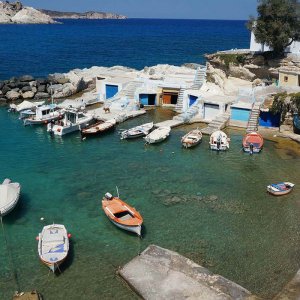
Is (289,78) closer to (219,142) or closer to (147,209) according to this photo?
(219,142)

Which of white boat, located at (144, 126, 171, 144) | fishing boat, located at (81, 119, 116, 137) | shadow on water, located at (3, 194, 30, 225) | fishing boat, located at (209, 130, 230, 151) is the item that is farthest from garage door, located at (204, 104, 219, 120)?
shadow on water, located at (3, 194, 30, 225)

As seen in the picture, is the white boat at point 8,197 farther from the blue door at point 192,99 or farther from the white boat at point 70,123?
the blue door at point 192,99

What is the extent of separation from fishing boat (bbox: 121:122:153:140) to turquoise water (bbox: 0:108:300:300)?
1006 millimetres

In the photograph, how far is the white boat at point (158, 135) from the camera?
1667 inches

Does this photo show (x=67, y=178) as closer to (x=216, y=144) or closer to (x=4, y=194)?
(x=4, y=194)

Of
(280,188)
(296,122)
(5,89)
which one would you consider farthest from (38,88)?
(280,188)

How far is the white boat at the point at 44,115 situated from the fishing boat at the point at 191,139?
16976 millimetres

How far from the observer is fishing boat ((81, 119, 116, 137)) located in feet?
146

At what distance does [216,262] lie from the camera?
2377 centimetres

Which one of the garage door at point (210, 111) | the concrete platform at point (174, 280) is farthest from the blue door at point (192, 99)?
the concrete platform at point (174, 280)

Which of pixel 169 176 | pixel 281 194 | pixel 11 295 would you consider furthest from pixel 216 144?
pixel 11 295

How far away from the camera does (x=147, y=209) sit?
97.0 feet

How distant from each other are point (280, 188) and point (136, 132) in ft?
59.3

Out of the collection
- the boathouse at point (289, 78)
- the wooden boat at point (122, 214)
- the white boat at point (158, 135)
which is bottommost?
the wooden boat at point (122, 214)
